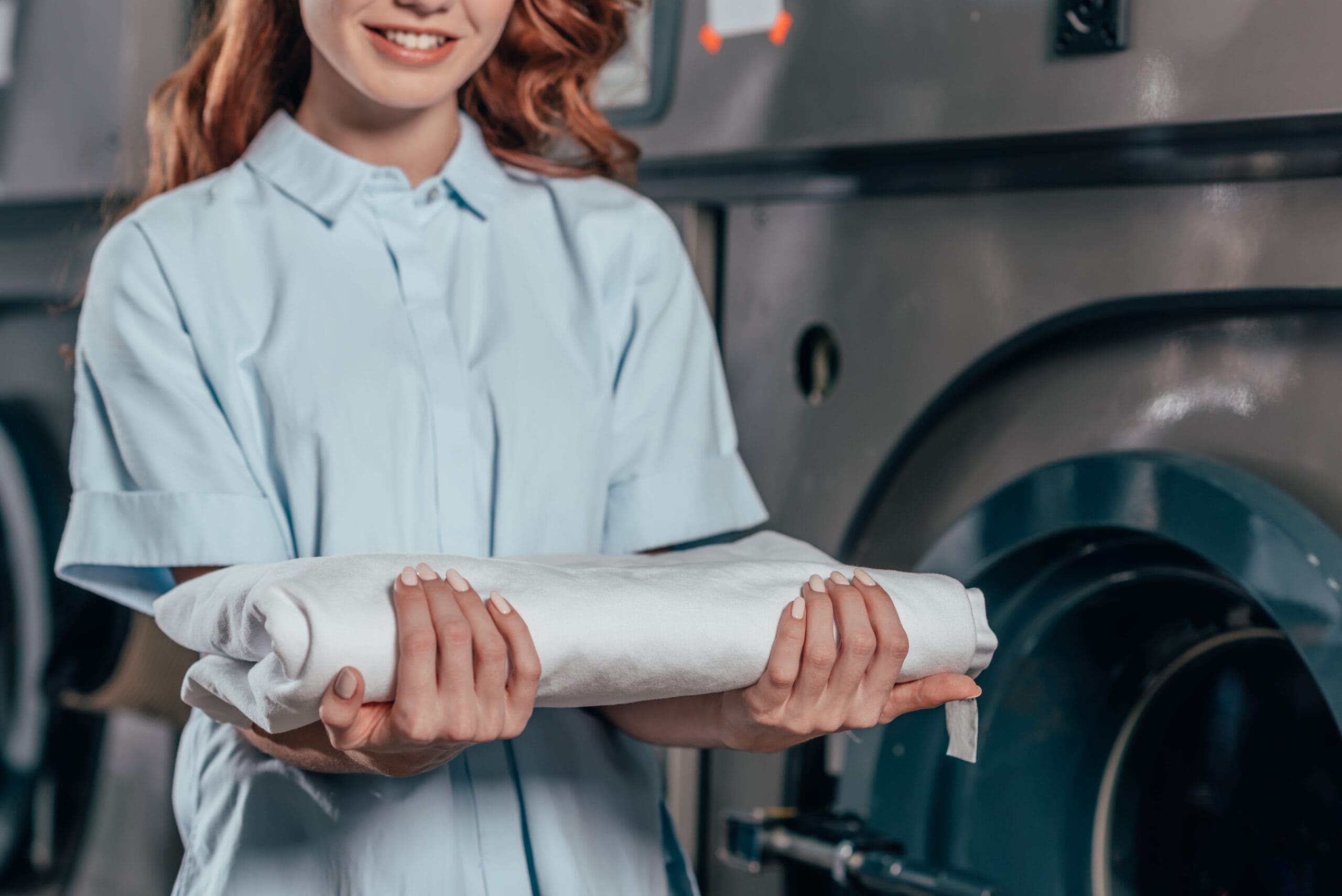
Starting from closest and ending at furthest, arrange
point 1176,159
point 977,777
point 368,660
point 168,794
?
1. point 368,660
2. point 1176,159
3. point 977,777
4. point 168,794

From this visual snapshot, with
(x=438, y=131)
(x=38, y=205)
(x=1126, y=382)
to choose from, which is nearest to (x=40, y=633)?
(x=38, y=205)

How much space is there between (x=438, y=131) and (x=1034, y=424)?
38 centimetres

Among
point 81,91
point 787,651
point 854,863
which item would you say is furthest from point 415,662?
point 81,91

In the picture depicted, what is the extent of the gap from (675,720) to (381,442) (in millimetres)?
206

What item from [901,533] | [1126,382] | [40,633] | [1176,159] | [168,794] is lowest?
[168,794]

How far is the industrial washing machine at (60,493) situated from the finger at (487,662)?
0.77 metres

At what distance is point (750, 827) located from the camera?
0.87m

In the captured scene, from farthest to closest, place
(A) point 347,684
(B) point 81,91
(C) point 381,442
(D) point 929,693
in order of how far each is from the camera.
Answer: (B) point 81,91 → (C) point 381,442 → (D) point 929,693 → (A) point 347,684

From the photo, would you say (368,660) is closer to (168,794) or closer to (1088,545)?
(1088,545)

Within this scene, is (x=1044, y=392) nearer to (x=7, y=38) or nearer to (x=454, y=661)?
(x=454, y=661)

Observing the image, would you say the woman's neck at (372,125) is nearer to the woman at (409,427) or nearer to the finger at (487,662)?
the woman at (409,427)

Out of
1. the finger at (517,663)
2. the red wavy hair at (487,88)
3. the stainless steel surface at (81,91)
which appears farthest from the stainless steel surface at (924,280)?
the stainless steel surface at (81,91)

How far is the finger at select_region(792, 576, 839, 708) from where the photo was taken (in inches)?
23.6

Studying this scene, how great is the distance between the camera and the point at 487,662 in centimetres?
54
